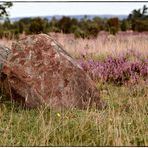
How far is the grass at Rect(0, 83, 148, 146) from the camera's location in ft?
16.7

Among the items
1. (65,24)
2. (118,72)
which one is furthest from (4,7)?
(118,72)

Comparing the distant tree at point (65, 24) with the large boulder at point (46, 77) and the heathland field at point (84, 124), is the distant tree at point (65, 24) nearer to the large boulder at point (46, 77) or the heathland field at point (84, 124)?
the heathland field at point (84, 124)

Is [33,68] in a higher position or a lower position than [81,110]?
Result: higher

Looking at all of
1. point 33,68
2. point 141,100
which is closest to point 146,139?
point 141,100

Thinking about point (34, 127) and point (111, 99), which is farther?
point (111, 99)

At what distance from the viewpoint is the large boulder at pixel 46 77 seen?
260 inches

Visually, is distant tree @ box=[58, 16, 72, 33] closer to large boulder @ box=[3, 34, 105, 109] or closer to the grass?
large boulder @ box=[3, 34, 105, 109]

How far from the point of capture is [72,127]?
5.55 m

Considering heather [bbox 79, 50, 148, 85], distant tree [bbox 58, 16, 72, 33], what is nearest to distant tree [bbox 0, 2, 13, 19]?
distant tree [bbox 58, 16, 72, 33]

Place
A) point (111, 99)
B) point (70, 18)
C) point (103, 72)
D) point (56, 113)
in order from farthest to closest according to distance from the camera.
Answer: point (70, 18) < point (103, 72) < point (111, 99) < point (56, 113)

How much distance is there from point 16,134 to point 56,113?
0.97 meters

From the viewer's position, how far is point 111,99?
24.9 ft

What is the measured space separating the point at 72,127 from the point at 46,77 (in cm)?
144

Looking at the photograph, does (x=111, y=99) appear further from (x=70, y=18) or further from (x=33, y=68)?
(x=70, y=18)
